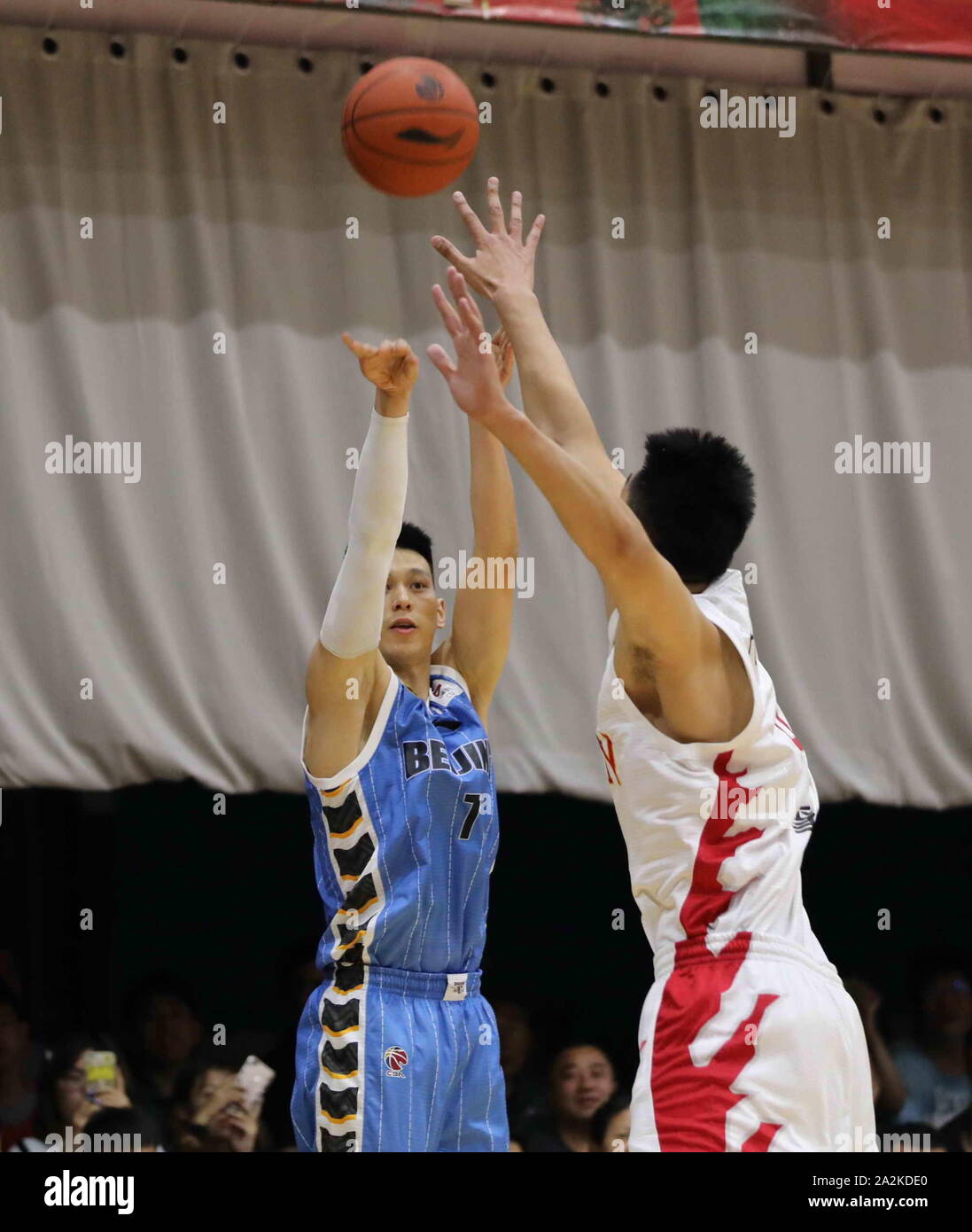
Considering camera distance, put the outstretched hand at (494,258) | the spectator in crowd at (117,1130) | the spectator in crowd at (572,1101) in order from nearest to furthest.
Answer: the outstretched hand at (494,258), the spectator in crowd at (117,1130), the spectator in crowd at (572,1101)

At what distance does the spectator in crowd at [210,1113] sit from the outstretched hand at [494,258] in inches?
133

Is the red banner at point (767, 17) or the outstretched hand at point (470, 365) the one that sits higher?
the red banner at point (767, 17)

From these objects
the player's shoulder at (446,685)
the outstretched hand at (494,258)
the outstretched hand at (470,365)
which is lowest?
the player's shoulder at (446,685)

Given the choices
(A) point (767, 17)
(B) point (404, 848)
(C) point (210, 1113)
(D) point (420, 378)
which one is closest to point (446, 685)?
(B) point (404, 848)

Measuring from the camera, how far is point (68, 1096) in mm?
5926

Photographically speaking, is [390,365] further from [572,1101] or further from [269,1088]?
[269,1088]

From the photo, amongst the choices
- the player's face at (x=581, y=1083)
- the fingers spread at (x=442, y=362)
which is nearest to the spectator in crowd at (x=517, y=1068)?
the player's face at (x=581, y=1083)

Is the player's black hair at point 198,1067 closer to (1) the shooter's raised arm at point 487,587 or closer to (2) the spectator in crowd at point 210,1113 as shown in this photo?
(2) the spectator in crowd at point 210,1113

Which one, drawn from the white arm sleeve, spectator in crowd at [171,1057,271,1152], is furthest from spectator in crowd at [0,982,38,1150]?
the white arm sleeve

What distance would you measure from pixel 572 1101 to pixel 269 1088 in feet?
3.72

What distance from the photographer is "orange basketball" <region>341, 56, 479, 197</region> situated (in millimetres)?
4680

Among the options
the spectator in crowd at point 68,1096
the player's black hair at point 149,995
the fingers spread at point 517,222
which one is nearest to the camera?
the fingers spread at point 517,222

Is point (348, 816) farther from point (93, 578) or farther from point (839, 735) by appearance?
point (839, 735)

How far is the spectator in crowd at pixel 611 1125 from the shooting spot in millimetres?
5773
